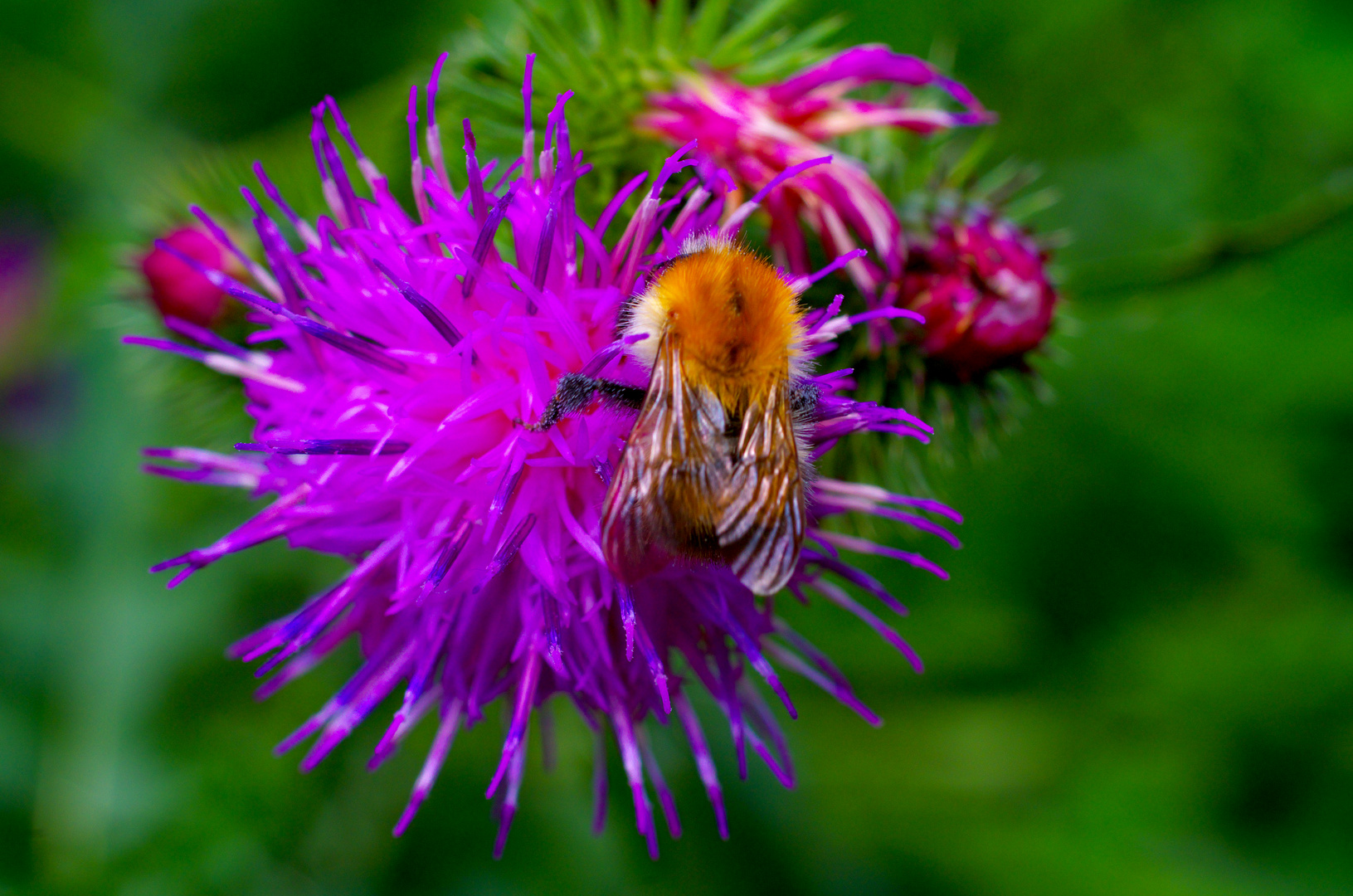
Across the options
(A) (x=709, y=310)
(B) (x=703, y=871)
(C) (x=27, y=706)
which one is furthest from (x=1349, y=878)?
(C) (x=27, y=706)

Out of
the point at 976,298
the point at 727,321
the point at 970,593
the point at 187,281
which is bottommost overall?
the point at 970,593

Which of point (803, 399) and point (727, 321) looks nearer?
point (727, 321)

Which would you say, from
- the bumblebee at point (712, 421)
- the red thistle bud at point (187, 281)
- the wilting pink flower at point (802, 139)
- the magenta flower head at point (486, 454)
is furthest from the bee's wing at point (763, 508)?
the red thistle bud at point (187, 281)

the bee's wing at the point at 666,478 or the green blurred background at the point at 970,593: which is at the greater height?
the bee's wing at the point at 666,478

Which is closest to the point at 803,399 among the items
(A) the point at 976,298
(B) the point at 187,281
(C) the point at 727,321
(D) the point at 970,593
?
(C) the point at 727,321

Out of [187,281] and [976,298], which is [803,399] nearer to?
[976,298]

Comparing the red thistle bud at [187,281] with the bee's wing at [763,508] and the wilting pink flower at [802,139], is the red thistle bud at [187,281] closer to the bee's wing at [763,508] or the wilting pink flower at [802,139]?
the wilting pink flower at [802,139]

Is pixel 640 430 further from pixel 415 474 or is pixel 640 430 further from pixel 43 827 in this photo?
pixel 43 827

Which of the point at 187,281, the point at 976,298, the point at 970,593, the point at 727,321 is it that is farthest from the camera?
the point at 970,593
